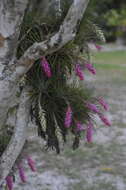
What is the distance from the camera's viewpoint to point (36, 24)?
283 centimetres

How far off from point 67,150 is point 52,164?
571mm

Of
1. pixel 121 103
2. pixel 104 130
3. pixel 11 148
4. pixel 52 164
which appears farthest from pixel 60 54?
pixel 121 103

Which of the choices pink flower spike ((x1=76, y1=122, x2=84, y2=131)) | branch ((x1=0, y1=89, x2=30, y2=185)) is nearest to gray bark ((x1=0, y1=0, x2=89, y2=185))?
branch ((x1=0, y1=89, x2=30, y2=185))

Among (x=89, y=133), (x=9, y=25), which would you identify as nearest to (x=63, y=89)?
(x=89, y=133)

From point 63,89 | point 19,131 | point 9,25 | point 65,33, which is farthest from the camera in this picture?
point 63,89

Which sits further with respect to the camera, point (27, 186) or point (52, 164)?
point (52, 164)

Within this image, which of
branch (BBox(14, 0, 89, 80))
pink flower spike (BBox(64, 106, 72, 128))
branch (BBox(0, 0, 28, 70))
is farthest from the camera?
pink flower spike (BBox(64, 106, 72, 128))

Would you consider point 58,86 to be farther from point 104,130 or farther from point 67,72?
point 104,130

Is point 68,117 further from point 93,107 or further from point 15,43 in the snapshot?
point 15,43

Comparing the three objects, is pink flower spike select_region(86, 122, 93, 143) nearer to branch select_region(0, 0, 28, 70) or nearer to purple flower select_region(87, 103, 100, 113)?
purple flower select_region(87, 103, 100, 113)

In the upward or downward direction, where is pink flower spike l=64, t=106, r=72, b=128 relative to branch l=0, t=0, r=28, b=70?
downward

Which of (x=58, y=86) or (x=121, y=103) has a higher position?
(x=58, y=86)

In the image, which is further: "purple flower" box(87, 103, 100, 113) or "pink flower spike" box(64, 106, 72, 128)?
"purple flower" box(87, 103, 100, 113)

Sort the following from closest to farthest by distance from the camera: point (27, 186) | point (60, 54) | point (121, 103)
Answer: point (60, 54) < point (27, 186) < point (121, 103)
